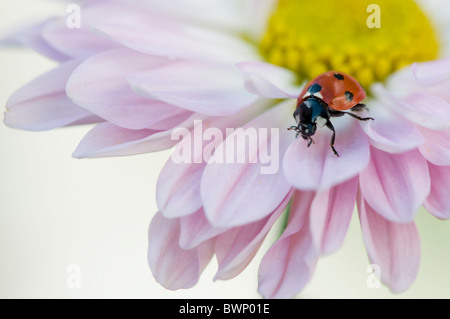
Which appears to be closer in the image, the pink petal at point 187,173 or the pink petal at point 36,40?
the pink petal at point 187,173

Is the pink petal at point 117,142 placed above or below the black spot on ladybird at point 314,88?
below

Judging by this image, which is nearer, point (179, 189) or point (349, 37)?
point (179, 189)

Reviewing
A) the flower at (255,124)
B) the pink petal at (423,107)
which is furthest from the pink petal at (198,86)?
the pink petal at (423,107)

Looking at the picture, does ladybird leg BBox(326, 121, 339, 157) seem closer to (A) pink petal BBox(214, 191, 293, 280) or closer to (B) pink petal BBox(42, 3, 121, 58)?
(A) pink petal BBox(214, 191, 293, 280)

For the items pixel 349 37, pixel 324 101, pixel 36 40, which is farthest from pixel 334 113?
pixel 36 40

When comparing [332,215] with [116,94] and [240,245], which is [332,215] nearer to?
[240,245]

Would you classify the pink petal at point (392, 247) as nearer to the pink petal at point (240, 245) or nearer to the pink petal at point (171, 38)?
the pink petal at point (240, 245)

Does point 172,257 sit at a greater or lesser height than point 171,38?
lesser
